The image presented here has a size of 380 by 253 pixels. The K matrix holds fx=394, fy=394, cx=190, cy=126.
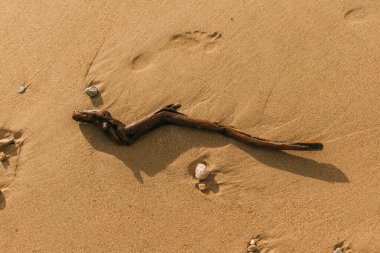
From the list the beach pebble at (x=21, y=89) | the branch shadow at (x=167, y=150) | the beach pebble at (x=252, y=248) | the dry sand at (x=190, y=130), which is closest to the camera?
the beach pebble at (x=252, y=248)

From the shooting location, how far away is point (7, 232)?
3.63 meters

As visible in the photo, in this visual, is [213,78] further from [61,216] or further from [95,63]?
[61,216]

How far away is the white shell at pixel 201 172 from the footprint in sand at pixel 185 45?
119 cm

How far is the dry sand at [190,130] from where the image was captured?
11.5 feet

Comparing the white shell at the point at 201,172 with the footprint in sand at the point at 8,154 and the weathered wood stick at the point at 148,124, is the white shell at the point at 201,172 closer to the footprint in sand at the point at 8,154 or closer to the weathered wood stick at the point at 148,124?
the weathered wood stick at the point at 148,124

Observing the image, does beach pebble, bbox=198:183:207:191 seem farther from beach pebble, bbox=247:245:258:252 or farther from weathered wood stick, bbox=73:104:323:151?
beach pebble, bbox=247:245:258:252

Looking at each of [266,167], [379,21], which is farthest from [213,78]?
[379,21]

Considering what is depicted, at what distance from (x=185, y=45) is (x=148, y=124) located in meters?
0.96

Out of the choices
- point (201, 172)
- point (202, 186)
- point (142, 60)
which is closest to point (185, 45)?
point (142, 60)

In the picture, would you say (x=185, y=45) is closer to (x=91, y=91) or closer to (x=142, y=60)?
(x=142, y=60)

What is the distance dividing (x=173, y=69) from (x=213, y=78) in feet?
1.36

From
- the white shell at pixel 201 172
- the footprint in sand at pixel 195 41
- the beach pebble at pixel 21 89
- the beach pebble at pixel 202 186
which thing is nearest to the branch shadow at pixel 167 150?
the white shell at pixel 201 172

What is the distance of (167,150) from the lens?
12.3ft

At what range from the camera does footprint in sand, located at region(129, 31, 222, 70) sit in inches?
158
